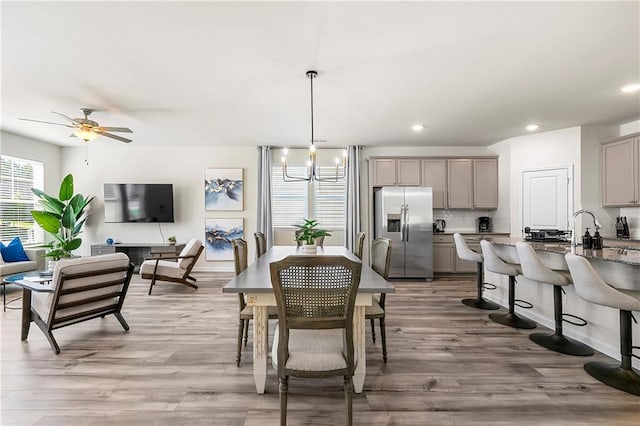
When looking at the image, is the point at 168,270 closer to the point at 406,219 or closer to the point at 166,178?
the point at 166,178

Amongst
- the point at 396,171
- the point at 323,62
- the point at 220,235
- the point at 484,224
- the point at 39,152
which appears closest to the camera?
the point at 323,62

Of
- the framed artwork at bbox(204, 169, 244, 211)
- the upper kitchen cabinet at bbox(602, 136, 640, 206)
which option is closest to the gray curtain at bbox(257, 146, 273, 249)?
the framed artwork at bbox(204, 169, 244, 211)

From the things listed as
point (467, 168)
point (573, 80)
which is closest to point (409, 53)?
point (573, 80)

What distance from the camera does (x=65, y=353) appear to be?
8.65ft

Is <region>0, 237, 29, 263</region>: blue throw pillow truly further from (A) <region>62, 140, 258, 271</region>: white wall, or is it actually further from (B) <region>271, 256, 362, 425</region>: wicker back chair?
(B) <region>271, 256, 362, 425</region>: wicker back chair

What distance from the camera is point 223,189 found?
19.9 feet

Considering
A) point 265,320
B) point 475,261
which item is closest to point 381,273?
A: point 265,320

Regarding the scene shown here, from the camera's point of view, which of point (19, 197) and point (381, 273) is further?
point (19, 197)

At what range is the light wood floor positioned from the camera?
184cm

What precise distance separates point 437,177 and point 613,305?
4077 mm

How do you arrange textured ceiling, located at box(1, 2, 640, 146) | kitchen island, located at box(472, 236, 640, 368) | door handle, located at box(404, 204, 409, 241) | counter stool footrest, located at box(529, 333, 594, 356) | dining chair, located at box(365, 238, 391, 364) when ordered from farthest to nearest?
1. door handle, located at box(404, 204, 409, 241)
2. counter stool footrest, located at box(529, 333, 594, 356)
3. dining chair, located at box(365, 238, 391, 364)
4. kitchen island, located at box(472, 236, 640, 368)
5. textured ceiling, located at box(1, 2, 640, 146)

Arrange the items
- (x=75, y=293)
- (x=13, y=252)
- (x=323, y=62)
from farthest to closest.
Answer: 1. (x=13, y=252)
2. (x=75, y=293)
3. (x=323, y=62)

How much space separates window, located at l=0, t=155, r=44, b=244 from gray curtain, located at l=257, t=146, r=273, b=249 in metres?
4.32

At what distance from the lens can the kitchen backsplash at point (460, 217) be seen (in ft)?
20.1
